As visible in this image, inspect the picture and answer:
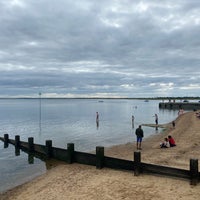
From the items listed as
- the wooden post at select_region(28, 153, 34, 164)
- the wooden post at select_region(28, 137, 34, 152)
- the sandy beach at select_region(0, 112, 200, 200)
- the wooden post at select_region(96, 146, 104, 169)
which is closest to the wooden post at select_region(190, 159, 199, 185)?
the sandy beach at select_region(0, 112, 200, 200)

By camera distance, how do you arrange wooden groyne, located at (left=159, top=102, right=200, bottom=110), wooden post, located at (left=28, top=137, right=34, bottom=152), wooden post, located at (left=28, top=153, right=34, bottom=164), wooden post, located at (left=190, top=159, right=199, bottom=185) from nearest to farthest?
wooden post, located at (left=190, top=159, right=199, bottom=185) < wooden post, located at (left=28, top=153, right=34, bottom=164) < wooden post, located at (left=28, top=137, right=34, bottom=152) < wooden groyne, located at (left=159, top=102, right=200, bottom=110)

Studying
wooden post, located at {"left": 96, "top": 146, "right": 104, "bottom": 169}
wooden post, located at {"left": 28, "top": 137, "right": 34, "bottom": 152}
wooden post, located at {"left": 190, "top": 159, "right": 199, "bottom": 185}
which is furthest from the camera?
wooden post, located at {"left": 28, "top": 137, "right": 34, "bottom": 152}

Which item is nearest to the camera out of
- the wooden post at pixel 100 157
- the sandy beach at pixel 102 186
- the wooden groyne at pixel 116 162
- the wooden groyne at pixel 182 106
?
the sandy beach at pixel 102 186

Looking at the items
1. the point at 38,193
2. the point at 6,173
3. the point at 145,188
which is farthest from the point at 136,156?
the point at 6,173

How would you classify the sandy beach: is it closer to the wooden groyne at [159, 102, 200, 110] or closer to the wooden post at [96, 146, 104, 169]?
the wooden post at [96, 146, 104, 169]

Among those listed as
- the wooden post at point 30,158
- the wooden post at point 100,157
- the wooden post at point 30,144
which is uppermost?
the wooden post at point 100,157

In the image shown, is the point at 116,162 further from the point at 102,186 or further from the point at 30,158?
the point at 30,158

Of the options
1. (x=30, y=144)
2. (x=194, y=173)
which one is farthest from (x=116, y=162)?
(x=30, y=144)

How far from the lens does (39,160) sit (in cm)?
1898

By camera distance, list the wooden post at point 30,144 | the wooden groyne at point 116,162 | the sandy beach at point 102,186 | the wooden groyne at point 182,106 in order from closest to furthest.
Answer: the sandy beach at point 102,186 < the wooden groyne at point 116,162 < the wooden post at point 30,144 < the wooden groyne at point 182,106

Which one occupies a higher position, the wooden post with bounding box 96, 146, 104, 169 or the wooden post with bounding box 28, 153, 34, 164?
the wooden post with bounding box 96, 146, 104, 169

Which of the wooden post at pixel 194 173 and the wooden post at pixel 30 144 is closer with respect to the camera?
the wooden post at pixel 194 173

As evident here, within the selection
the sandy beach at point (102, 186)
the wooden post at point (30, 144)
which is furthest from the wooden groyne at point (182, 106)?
the sandy beach at point (102, 186)

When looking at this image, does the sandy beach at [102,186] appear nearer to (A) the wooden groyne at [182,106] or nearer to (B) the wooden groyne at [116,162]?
(B) the wooden groyne at [116,162]
